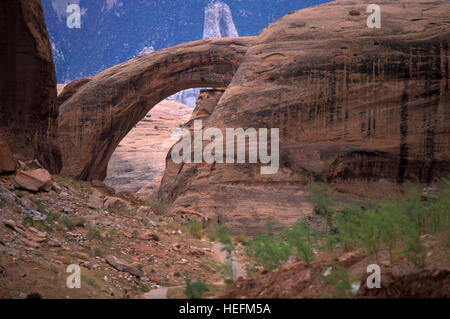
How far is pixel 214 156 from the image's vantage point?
38.0ft

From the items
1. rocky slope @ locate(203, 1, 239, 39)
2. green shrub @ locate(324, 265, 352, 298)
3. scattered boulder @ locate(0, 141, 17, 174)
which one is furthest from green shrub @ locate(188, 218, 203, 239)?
rocky slope @ locate(203, 1, 239, 39)

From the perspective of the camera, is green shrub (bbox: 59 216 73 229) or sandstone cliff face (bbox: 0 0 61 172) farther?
sandstone cliff face (bbox: 0 0 61 172)

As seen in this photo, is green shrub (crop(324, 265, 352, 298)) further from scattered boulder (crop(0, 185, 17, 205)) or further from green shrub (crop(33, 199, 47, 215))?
scattered boulder (crop(0, 185, 17, 205))

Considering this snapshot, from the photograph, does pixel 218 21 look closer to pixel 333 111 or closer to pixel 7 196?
pixel 333 111

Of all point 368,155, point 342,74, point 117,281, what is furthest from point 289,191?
point 117,281

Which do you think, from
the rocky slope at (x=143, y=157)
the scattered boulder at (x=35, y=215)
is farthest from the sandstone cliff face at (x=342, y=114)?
the rocky slope at (x=143, y=157)

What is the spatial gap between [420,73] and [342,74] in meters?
2.08

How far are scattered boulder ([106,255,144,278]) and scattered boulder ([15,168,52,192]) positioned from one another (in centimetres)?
201

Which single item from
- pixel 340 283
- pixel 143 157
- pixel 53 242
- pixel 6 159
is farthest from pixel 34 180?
pixel 143 157

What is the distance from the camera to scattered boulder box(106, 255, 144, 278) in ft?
18.7

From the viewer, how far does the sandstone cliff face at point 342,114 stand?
36.8 ft

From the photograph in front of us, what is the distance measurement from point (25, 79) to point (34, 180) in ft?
6.27
